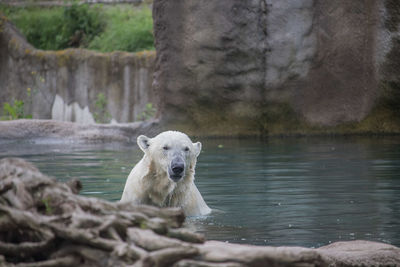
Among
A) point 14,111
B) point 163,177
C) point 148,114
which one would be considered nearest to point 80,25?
point 148,114

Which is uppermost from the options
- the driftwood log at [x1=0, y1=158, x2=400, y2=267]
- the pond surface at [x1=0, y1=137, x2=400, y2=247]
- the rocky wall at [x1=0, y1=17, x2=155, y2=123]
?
the rocky wall at [x1=0, y1=17, x2=155, y2=123]

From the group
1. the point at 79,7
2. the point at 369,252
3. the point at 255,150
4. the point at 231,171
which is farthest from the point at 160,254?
the point at 79,7

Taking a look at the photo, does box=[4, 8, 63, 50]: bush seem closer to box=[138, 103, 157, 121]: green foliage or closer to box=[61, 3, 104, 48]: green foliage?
box=[61, 3, 104, 48]: green foliage

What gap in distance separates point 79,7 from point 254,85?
256 inches

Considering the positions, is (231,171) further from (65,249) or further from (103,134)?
(65,249)

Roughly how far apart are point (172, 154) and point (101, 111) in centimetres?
914

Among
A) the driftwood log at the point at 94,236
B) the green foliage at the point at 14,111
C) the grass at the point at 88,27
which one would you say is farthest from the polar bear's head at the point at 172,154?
the grass at the point at 88,27

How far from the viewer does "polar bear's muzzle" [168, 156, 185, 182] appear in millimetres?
4617

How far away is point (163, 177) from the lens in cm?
480

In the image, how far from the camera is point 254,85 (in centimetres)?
1053

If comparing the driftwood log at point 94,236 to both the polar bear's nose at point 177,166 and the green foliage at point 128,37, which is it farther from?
the green foliage at point 128,37

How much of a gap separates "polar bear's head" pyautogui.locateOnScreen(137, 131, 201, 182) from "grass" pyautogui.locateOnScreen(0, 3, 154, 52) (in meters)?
10.3

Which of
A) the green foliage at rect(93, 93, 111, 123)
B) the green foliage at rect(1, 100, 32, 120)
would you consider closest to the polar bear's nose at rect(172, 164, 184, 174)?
the green foliage at rect(1, 100, 32, 120)

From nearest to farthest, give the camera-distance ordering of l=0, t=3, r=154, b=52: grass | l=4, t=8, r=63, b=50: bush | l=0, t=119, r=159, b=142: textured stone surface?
l=0, t=119, r=159, b=142: textured stone surface → l=0, t=3, r=154, b=52: grass → l=4, t=8, r=63, b=50: bush
